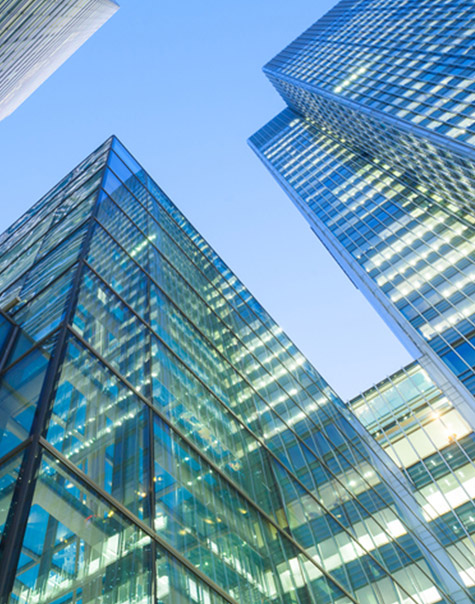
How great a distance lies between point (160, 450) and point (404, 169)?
60.1 m

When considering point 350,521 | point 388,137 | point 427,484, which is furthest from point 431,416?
point 388,137

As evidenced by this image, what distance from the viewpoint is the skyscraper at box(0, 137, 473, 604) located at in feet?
24.4

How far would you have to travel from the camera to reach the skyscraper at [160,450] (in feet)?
24.4

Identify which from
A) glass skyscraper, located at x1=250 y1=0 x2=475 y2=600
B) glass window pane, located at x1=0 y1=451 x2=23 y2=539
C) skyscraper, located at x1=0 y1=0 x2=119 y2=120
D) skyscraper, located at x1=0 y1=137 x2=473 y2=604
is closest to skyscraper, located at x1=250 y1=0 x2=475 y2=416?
glass skyscraper, located at x1=250 y1=0 x2=475 y2=600

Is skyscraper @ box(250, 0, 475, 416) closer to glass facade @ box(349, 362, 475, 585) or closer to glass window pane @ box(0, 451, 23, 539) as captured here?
glass facade @ box(349, 362, 475, 585)

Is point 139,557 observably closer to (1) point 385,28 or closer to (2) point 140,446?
(2) point 140,446

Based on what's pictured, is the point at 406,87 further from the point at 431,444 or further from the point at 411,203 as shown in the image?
the point at 431,444

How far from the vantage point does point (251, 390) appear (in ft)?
62.7

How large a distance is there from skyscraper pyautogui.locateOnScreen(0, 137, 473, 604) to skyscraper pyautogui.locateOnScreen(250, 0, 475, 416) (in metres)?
19.0

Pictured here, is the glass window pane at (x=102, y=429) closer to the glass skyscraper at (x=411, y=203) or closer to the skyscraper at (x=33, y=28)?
the glass skyscraper at (x=411, y=203)

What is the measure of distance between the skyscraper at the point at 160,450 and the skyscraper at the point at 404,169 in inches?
747

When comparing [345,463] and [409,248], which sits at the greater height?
[345,463]

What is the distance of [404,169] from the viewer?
6178 cm

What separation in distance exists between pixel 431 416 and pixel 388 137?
36168 mm
